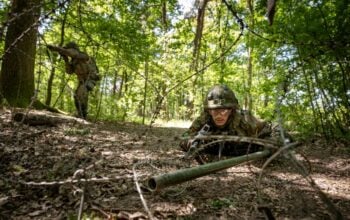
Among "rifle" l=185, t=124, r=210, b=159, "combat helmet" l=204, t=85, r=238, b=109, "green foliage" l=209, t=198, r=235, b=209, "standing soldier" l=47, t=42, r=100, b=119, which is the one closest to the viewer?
"green foliage" l=209, t=198, r=235, b=209

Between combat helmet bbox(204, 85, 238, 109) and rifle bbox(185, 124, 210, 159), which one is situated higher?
combat helmet bbox(204, 85, 238, 109)

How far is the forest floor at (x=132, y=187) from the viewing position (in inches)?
87.8

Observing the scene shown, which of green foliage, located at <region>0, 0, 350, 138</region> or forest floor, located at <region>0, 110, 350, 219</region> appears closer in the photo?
forest floor, located at <region>0, 110, 350, 219</region>

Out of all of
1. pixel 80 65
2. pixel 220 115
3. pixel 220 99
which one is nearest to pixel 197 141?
pixel 220 115

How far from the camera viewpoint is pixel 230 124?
4.20 m

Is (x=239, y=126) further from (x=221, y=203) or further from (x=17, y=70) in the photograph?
(x=17, y=70)

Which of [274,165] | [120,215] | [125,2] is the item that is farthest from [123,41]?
[120,215]

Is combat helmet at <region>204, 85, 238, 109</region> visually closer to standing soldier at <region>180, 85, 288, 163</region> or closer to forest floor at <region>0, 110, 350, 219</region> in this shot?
standing soldier at <region>180, 85, 288, 163</region>

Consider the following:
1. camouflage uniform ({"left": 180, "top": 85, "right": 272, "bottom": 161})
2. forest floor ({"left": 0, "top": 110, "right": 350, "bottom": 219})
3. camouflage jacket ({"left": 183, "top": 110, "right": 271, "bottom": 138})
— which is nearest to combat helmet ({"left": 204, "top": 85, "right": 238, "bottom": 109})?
camouflage uniform ({"left": 180, "top": 85, "right": 272, "bottom": 161})

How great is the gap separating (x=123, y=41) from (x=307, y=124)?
16.0 ft

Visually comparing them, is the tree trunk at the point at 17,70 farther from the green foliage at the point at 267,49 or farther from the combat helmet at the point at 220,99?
the combat helmet at the point at 220,99

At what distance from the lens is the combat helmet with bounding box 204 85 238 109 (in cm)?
405

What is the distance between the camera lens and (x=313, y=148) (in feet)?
17.7

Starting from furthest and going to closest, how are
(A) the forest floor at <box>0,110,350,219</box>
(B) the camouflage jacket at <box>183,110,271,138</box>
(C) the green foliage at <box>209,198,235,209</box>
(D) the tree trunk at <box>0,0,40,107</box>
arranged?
1. (D) the tree trunk at <box>0,0,40,107</box>
2. (B) the camouflage jacket at <box>183,110,271,138</box>
3. (C) the green foliage at <box>209,198,235,209</box>
4. (A) the forest floor at <box>0,110,350,219</box>
